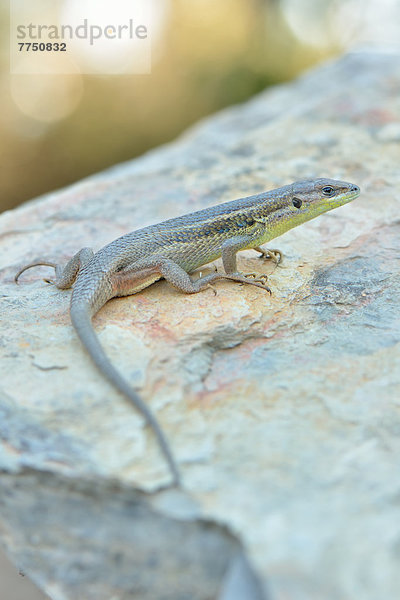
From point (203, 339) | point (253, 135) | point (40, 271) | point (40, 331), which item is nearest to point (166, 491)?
point (203, 339)

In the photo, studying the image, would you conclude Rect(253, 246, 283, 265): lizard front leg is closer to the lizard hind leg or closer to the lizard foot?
the lizard foot

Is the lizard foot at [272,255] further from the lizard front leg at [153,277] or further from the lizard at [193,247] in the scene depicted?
the lizard front leg at [153,277]

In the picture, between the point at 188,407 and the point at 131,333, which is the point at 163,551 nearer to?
the point at 188,407

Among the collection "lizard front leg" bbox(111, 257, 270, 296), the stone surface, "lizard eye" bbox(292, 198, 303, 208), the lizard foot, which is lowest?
the stone surface

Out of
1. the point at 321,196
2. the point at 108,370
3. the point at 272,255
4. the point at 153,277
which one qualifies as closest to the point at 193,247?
the point at 153,277

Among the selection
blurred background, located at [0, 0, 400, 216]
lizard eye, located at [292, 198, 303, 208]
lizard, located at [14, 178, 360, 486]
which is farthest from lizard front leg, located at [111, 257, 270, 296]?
blurred background, located at [0, 0, 400, 216]

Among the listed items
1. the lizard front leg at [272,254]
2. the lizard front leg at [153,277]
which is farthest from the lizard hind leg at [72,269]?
the lizard front leg at [272,254]
